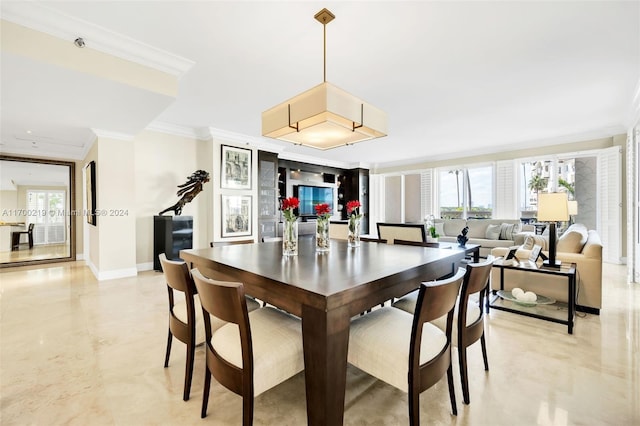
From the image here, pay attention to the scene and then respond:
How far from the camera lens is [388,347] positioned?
1.28 m

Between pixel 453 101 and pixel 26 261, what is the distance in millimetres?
7938

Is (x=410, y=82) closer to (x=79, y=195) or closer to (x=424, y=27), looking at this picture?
(x=424, y=27)

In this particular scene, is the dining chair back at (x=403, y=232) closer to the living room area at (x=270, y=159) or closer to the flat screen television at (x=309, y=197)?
the living room area at (x=270, y=159)

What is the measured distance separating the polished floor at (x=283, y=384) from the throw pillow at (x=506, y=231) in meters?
2.82

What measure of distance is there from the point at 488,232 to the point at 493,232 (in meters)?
0.10

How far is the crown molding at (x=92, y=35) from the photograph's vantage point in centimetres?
210

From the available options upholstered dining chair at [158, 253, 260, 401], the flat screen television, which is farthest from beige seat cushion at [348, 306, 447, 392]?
the flat screen television

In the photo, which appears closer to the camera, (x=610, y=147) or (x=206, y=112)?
(x=206, y=112)

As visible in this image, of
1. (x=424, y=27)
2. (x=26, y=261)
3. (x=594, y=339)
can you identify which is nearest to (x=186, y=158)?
(x=26, y=261)

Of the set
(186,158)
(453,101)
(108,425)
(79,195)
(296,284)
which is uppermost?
(453,101)

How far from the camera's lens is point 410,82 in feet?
10.7

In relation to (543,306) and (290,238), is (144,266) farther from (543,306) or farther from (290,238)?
(543,306)

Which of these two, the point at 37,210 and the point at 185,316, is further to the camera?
the point at 37,210

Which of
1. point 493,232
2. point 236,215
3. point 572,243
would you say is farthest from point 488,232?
point 236,215
